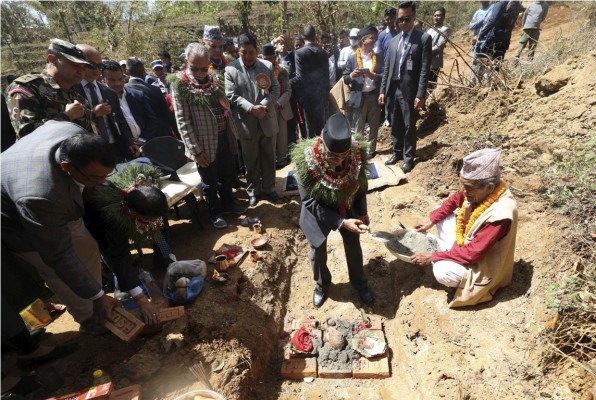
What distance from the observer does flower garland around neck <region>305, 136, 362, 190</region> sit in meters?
2.95

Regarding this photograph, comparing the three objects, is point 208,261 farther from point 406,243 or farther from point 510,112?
point 510,112

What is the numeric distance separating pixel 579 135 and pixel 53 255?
5.64 m

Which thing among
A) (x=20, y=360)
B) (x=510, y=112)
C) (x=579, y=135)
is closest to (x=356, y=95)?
(x=510, y=112)

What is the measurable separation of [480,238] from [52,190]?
3146 millimetres

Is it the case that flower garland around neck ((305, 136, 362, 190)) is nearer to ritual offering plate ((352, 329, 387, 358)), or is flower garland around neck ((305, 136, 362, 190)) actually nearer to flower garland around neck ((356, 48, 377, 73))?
ritual offering plate ((352, 329, 387, 358))

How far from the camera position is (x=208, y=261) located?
3832 mm

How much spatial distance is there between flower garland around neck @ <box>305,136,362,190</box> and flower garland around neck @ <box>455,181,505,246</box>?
1040 millimetres

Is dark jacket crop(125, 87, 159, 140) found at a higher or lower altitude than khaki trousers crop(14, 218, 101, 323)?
higher

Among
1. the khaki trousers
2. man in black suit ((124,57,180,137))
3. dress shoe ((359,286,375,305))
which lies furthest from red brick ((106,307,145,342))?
man in black suit ((124,57,180,137))

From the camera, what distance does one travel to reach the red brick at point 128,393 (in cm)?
216

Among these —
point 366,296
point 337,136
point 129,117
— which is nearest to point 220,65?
point 129,117

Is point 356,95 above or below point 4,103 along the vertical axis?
below

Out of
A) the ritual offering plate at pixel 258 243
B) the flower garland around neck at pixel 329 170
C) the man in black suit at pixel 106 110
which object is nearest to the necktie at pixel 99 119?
the man in black suit at pixel 106 110

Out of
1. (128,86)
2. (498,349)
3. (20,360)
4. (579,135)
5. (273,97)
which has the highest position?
(128,86)
